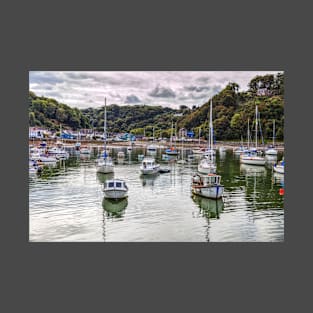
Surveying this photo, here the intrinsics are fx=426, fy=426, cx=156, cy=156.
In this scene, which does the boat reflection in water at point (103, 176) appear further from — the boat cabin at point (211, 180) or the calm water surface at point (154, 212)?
the boat cabin at point (211, 180)

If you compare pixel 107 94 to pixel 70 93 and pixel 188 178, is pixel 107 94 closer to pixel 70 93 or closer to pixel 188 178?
pixel 70 93

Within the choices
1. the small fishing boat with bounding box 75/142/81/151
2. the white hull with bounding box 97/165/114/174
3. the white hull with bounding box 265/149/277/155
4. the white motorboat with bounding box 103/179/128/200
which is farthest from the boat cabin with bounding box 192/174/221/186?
the small fishing boat with bounding box 75/142/81/151

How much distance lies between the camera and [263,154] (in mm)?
40812

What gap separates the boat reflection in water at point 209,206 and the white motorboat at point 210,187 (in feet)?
0.72

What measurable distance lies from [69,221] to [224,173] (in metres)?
18.4

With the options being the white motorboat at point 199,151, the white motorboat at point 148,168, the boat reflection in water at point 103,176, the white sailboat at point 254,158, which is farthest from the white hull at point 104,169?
the white motorboat at point 199,151

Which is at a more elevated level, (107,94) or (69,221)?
(107,94)

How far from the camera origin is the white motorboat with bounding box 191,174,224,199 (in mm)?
19500

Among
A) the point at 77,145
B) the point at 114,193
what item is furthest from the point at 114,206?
the point at 77,145

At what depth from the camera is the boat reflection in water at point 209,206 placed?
56.4 ft

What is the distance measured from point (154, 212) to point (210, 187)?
11.8 feet

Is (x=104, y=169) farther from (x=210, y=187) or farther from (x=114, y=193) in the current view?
(x=210, y=187)

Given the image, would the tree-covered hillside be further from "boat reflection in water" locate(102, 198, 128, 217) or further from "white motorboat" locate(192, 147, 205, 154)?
"boat reflection in water" locate(102, 198, 128, 217)
